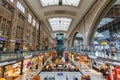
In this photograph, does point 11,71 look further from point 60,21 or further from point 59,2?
point 60,21

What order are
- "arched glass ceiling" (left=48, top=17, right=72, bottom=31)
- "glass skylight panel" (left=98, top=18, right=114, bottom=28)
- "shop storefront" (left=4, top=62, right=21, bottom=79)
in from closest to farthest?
"shop storefront" (left=4, top=62, right=21, bottom=79) < "glass skylight panel" (left=98, top=18, right=114, bottom=28) < "arched glass ceiling" (left=48, top=17, right=72, bottom=31)

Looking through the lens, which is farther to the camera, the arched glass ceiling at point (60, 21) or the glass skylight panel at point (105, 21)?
the arched glass ceiling at point (60, 21)

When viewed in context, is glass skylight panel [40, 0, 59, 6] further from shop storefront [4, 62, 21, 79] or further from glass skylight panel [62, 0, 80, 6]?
shop storefront [4, 62, 21, 79]

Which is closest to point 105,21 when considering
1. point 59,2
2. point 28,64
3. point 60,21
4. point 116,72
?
point 116,72

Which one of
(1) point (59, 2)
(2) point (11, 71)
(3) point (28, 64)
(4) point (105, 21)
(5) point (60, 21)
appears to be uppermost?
(1) point (59, 2)

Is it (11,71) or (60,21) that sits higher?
(60,21)

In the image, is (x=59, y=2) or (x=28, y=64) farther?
(x=59, y=2)

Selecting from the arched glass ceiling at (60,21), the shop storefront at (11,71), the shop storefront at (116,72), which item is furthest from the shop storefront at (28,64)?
the arched glass ceiling at (60,21)

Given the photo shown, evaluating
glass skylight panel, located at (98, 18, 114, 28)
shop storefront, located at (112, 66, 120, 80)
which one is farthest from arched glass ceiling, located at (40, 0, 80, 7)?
shop storefront, located at (112, 66, 120, 80)

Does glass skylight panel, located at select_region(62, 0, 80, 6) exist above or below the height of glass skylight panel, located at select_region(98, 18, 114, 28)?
above

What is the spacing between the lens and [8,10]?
13.5 m

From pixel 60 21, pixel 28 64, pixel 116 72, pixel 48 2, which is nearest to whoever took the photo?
pixel 116 72

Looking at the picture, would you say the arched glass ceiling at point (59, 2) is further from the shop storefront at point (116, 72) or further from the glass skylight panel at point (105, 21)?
the shop storefront at point (116, 72)

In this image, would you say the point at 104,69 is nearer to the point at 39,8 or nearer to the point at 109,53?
the point at 109,53
